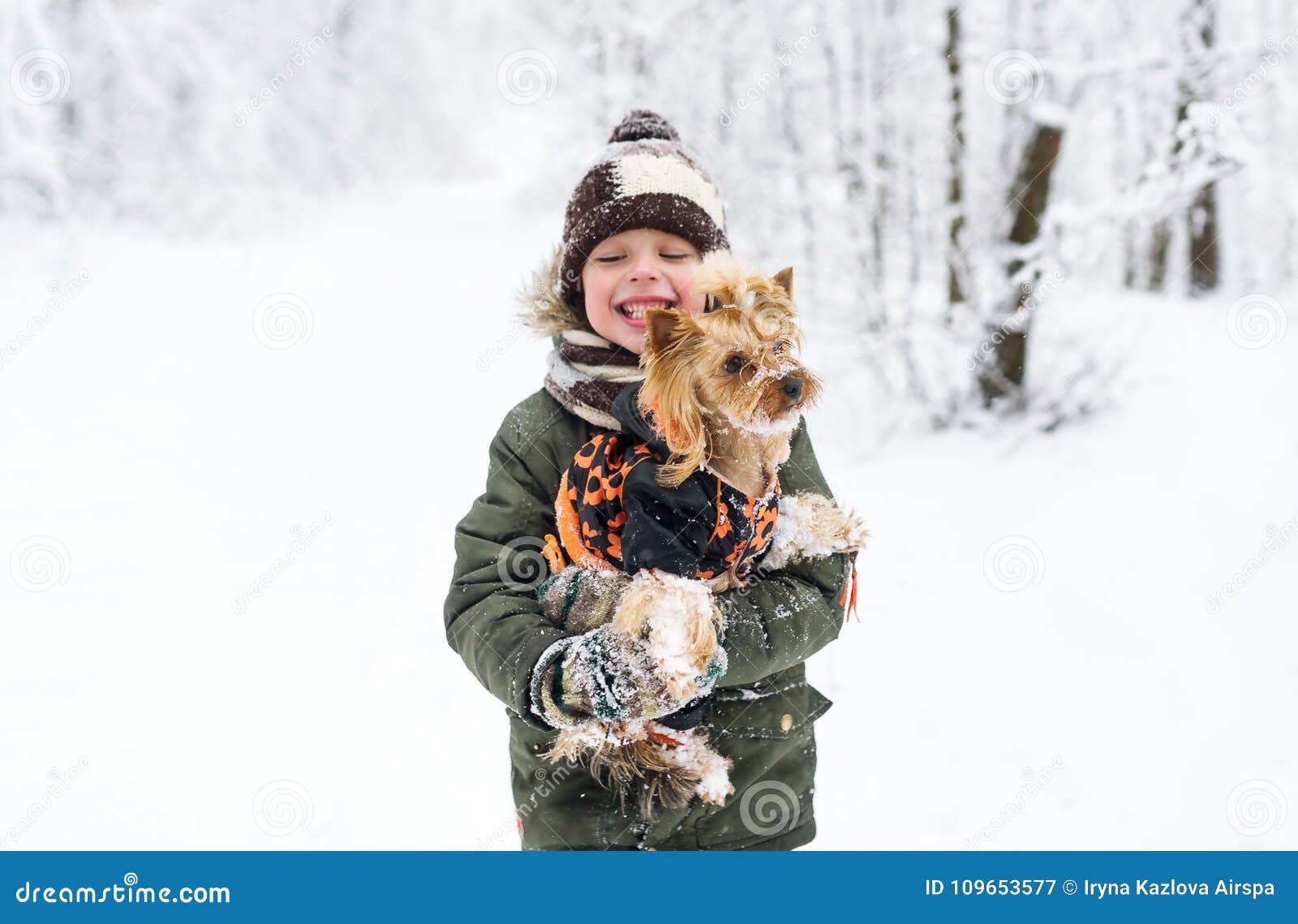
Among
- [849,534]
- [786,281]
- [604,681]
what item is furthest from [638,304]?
[604,681]

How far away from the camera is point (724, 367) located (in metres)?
1.86

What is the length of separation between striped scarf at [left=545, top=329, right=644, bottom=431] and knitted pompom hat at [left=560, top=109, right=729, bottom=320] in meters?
0.19

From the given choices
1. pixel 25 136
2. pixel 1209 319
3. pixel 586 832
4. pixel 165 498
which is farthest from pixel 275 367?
pixel 1209 319

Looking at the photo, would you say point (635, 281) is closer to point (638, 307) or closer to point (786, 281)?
point (638, 307)

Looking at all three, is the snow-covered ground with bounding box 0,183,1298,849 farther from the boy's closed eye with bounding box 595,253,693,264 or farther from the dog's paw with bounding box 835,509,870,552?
the boy's closed eye with bounding box 595,253,693,264

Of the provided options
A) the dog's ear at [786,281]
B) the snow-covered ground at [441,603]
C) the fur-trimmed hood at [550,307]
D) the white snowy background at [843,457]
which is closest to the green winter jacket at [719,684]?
the fur-trimmed hood at [550,307]

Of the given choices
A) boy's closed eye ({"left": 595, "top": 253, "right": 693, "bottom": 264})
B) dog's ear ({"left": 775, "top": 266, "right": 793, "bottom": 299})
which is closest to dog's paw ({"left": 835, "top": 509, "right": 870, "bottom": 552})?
dog's ear ({"left": 775, "top": 266, "right": 793, "bottom": 299})

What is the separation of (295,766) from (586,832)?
11.2 feet

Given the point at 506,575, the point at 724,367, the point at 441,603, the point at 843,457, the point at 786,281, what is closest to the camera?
the point at 724,367

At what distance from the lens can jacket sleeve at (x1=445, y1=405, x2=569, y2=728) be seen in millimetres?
1994

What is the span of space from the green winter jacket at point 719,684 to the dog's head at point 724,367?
48 cm

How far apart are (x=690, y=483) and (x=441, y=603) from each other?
18.2 ft

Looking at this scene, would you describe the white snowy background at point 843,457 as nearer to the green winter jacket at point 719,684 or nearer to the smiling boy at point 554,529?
the smiling boy at point 554,529

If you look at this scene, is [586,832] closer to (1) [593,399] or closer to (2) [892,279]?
(1) [593,399]
